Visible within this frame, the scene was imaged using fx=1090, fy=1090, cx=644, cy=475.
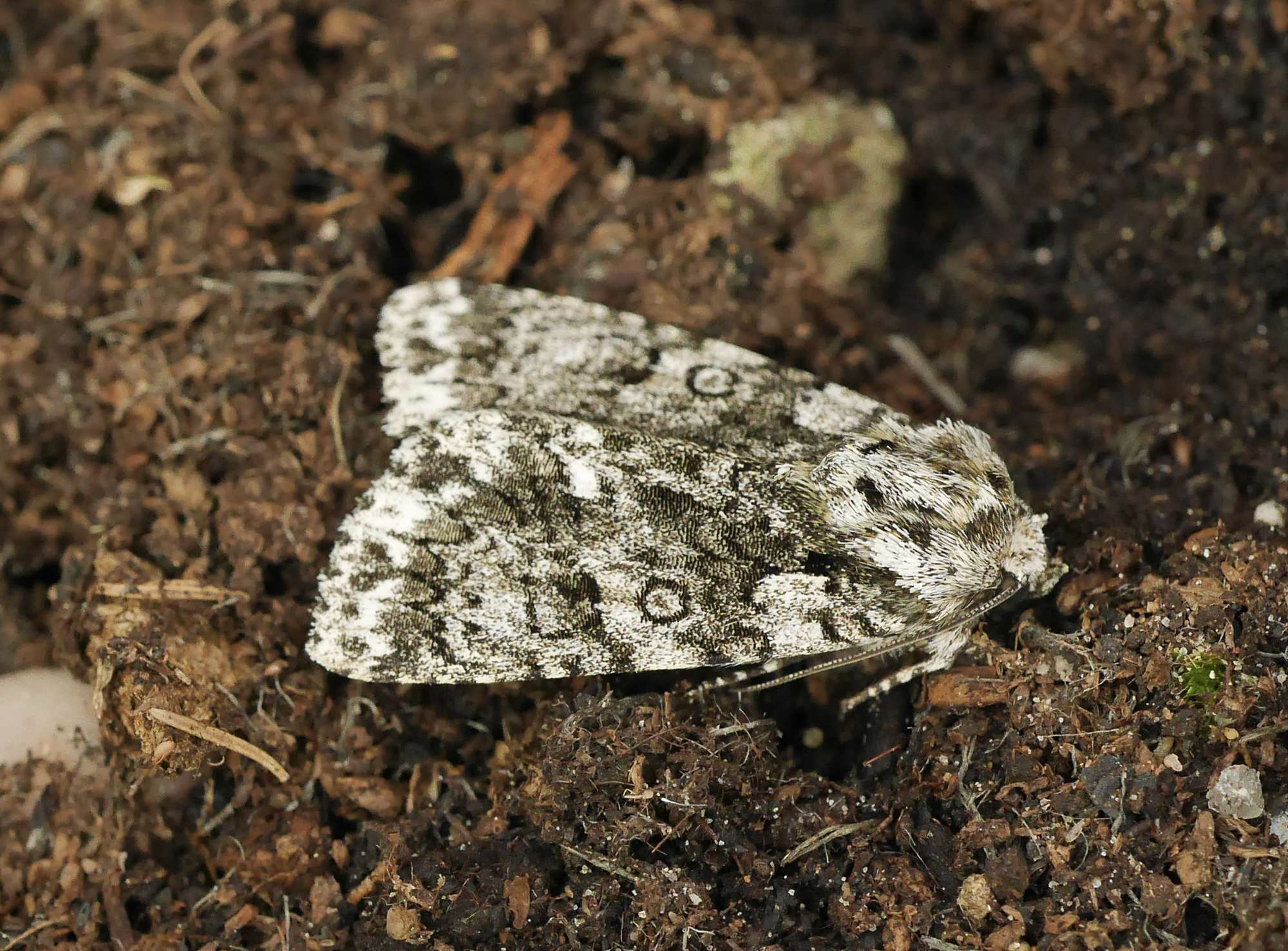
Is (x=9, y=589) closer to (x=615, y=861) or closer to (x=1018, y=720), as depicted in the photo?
(x=615, y=861)

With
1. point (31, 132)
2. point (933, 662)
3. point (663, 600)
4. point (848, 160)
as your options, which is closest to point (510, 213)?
point (848, 160)

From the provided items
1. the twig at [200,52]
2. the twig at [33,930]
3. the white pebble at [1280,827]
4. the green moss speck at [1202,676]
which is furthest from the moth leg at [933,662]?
the twig at [200,52]

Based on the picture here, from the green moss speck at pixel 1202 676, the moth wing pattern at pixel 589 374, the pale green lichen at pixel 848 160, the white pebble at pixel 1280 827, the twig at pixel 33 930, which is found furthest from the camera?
the pale green lichen at pixel 848 160

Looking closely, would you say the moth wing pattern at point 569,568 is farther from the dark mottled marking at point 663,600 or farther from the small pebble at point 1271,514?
the small pebble at point 1271,514

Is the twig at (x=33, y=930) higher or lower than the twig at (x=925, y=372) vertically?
lower

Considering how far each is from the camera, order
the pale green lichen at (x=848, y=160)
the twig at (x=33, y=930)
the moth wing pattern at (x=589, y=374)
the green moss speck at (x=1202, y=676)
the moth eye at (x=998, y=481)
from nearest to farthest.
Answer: the green moss speck at (x=1202, y=676) < the twig at (x=33, y=930) < the moth eye at (x=998, y=481) < the moth wing pattern at (x=589, y=374) < the pale green lichen at (x=848, y=160)
